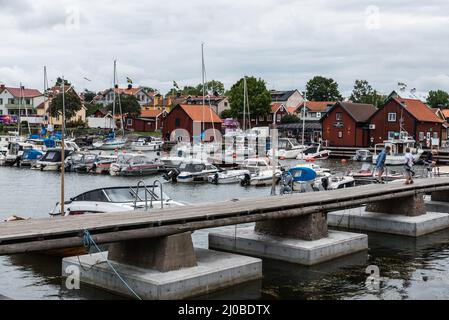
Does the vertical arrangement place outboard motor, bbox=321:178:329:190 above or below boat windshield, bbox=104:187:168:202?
below

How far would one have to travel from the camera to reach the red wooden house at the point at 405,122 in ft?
303

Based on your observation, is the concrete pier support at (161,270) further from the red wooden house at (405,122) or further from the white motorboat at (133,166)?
the red wooden house at (405,122)

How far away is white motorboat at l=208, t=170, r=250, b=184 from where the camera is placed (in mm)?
54781

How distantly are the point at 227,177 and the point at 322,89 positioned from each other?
120311 millimetres

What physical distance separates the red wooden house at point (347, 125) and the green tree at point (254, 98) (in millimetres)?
24347

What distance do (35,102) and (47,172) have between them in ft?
311

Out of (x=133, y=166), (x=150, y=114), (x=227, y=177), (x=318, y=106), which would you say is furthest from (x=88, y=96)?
(x=227, y=177)

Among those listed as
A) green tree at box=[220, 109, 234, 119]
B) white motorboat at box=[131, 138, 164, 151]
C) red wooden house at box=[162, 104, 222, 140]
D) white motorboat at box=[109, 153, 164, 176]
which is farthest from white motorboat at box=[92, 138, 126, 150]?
white motorboat at box=[109, 153, 164, 176]

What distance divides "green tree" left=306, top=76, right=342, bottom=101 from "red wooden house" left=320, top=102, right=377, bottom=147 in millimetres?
67213

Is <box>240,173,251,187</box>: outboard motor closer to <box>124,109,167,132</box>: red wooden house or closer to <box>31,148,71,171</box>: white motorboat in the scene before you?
<box>31,148,71,171</box>: white motorboat

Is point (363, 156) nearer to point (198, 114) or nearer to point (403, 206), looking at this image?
point (198, 114)

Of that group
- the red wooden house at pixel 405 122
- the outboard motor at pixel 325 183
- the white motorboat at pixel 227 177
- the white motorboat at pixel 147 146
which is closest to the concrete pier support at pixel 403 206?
the outboard motor at pixel 325 183

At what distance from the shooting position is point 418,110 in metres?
95.7
